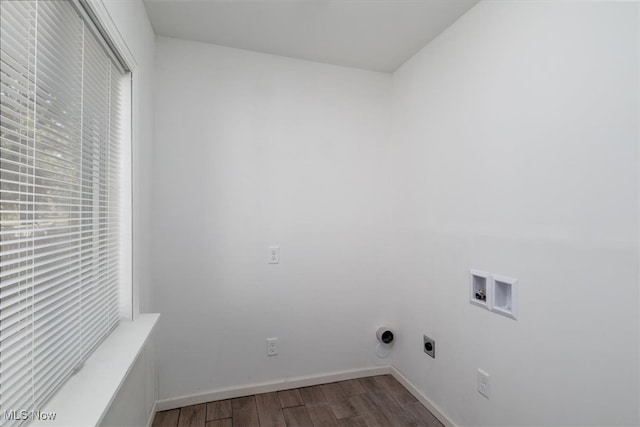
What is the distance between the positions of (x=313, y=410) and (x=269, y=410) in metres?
0.29

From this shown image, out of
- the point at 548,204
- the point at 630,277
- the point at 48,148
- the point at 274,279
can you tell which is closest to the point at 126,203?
the point at 48,148

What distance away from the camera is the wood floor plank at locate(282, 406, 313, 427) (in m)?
1.87

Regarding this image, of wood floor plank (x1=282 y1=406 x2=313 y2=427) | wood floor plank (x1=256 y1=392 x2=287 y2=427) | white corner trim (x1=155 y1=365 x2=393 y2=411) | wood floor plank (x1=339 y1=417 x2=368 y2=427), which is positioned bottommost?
wood floor plank (x1=339 y1=417 x2=368 y2=427)

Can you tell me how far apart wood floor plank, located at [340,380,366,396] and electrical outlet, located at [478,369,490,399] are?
2.88 feet

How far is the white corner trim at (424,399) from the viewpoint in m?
1.87

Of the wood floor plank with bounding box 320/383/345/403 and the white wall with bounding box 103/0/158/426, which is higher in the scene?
the white wall with bounding box 103/0/158/426

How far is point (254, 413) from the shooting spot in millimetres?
1965

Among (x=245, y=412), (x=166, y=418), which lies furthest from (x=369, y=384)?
(x=166, y=418)

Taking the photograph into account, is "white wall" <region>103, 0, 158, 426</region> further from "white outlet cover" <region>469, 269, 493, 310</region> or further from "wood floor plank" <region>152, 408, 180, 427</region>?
"white outlet cover" <region>469, 269, 493, 310</region>

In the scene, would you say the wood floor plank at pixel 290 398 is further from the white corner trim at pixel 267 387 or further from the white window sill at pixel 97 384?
the white window sill at pixel 97 384

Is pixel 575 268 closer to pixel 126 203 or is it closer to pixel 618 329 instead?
pixel 618 329

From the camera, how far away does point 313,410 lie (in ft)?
6.59

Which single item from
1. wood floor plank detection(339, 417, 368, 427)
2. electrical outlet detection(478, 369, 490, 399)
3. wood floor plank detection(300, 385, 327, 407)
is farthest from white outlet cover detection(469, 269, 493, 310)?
wood floor plank detection(300, 385, 327, 407)

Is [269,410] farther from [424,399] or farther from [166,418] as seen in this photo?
[424,399]
